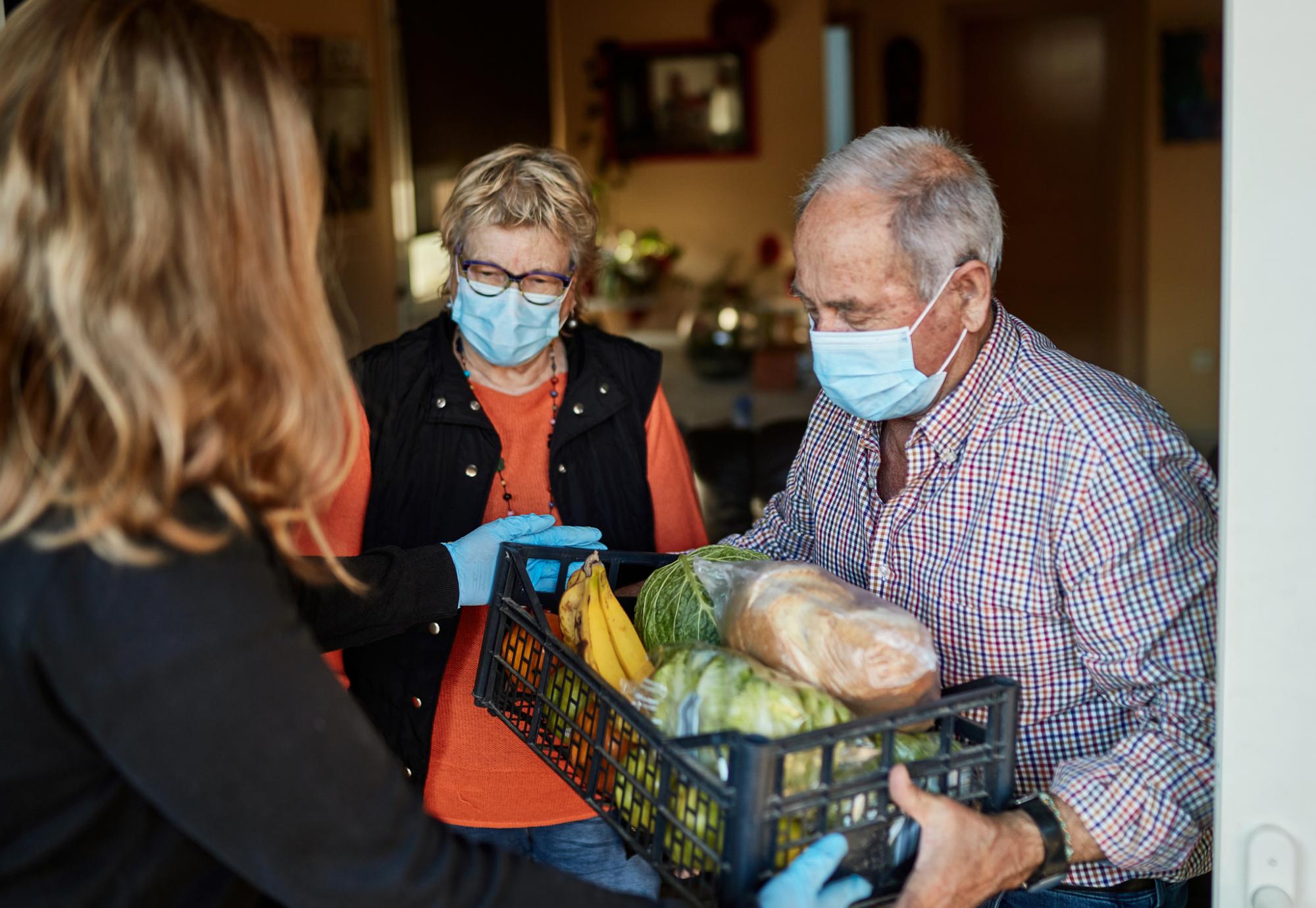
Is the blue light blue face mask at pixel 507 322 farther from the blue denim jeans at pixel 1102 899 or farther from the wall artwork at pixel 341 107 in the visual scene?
the wall artwork at pixel 341 107

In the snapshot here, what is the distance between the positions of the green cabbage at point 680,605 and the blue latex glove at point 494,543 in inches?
9.4

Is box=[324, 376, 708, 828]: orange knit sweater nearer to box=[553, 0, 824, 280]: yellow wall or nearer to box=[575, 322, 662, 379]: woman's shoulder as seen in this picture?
box=[575, 322, 662, 379]: woman's shoulder

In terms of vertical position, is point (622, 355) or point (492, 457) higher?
point (622, 355)

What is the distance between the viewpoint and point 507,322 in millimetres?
2004

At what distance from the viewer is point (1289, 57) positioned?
102cm

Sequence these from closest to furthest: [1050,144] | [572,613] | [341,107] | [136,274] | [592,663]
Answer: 1. [136,274]
2. [592,663]
3. [572,613]
4. [341,107]
5. [1050,144]

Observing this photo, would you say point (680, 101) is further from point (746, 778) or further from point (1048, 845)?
point (746, 778)

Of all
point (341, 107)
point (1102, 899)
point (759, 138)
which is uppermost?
point (759, 138)

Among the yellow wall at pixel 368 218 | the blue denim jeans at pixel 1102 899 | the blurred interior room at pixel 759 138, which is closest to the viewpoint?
the blue denim jeans at pixel 1102 899

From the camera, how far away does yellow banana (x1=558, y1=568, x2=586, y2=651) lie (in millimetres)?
1489

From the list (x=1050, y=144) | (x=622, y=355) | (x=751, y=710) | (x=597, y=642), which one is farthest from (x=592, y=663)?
(x=1050, y=144)

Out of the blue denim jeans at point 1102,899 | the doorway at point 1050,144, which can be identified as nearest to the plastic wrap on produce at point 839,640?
the blue denim jeans at point 1102,899

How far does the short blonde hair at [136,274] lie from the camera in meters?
0.88

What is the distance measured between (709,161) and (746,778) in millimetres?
6618
